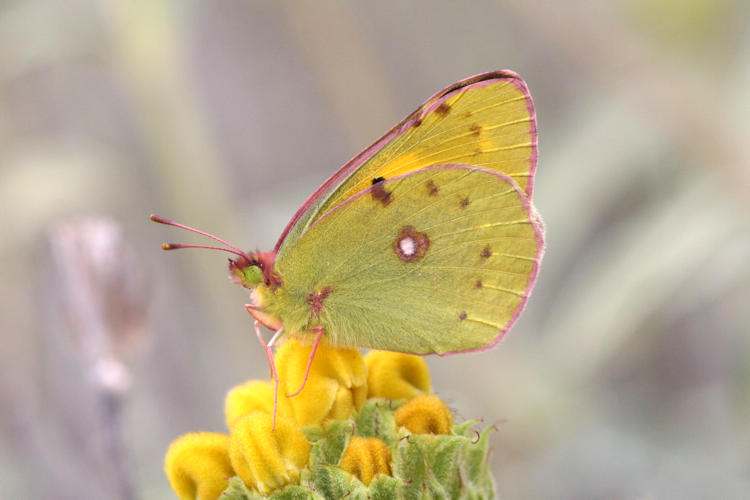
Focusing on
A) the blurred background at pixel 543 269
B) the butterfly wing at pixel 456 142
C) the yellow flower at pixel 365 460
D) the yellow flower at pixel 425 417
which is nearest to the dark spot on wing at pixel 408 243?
the butterfly wing at pixel 456 142

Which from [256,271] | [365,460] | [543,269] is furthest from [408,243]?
[543,269]

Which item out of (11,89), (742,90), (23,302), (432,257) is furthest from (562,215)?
(11,89)

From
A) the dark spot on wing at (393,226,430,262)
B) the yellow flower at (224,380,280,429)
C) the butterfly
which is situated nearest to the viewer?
the yellow flower at (224,380,280,429)

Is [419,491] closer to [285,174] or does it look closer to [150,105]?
→ [150,105]

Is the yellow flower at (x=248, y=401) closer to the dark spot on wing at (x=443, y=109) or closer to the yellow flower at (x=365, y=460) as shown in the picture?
the yellow flower at (x=365, y=460)

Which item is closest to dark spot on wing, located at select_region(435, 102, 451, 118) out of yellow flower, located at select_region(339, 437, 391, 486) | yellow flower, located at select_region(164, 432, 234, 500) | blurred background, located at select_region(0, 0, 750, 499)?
yellow flower, located at select_region(339, 437, 391, 486)

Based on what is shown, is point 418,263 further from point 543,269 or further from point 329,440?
point 543,269

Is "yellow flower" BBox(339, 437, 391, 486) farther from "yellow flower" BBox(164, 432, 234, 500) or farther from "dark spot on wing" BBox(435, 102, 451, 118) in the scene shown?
"dark spot on wing" BBox(435, 102, 451, 118)
